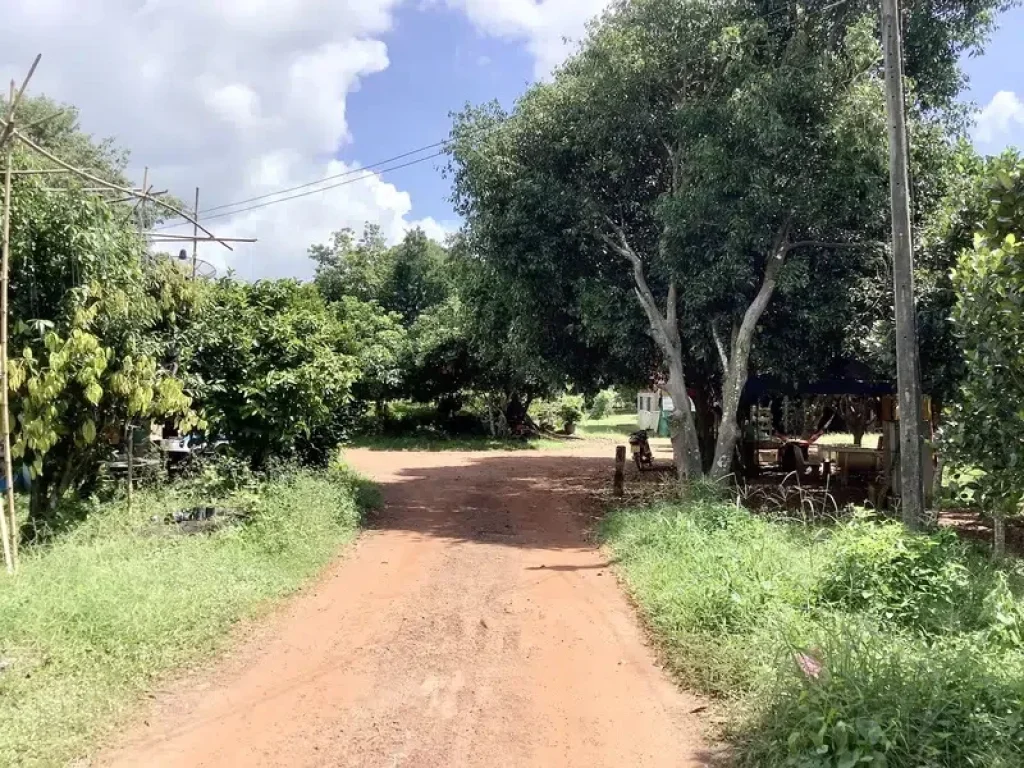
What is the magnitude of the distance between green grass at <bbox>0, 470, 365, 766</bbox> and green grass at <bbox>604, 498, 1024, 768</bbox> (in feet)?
11.4

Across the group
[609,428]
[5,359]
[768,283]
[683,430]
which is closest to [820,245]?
[768,283]

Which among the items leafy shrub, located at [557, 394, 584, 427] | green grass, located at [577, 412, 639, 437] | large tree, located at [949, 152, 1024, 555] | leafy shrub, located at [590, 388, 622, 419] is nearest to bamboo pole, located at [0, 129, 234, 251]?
large tree, located at [949, 152, 1024, 555]

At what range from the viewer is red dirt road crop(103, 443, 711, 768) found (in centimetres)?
411

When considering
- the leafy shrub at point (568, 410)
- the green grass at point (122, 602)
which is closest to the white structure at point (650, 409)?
the leafy shrub at point (568, 410)

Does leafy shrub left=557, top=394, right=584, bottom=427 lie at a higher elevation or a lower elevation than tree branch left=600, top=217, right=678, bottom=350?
lower

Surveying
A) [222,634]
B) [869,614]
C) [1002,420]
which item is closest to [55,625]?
[222,634]

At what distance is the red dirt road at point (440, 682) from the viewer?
4.11 metres

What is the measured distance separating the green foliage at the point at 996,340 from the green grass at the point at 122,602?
6.03 meters

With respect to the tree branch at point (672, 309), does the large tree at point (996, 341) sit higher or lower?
lower

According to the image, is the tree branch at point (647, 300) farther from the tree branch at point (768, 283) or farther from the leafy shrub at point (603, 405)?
the leafy shrub at point (603, 405)

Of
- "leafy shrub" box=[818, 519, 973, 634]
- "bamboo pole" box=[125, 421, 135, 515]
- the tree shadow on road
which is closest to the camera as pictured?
"leafy shrub" box=[818, 519, 973, 634]

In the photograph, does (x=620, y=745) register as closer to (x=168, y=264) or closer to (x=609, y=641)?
(x=609, y=641)

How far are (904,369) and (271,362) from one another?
305 inches

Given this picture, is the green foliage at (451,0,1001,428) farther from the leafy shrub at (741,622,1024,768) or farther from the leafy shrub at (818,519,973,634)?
the leafy shrub at (741,622,1024,768)
